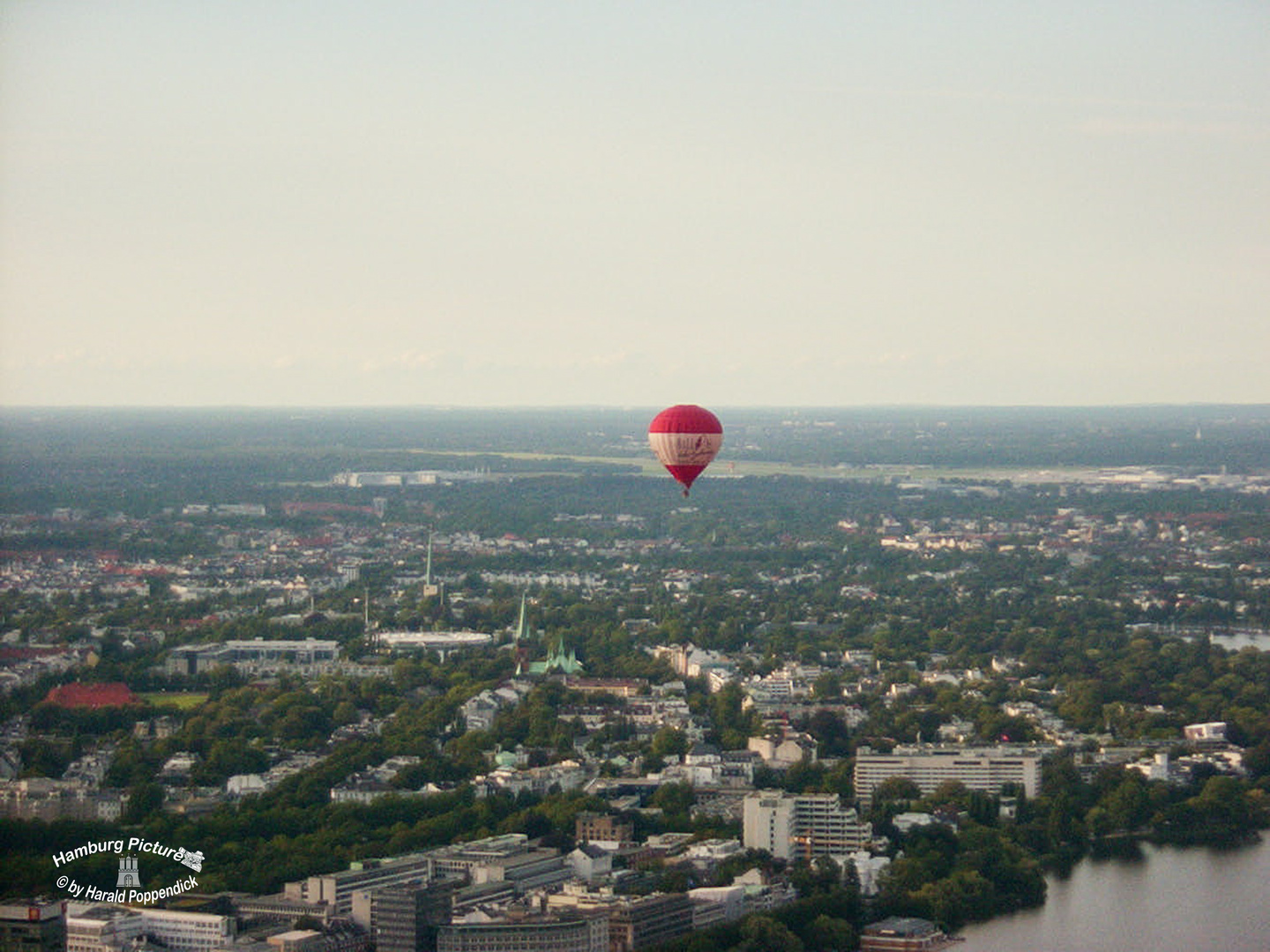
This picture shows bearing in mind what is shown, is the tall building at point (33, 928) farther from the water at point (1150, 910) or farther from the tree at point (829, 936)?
the water at point (1150, 910)

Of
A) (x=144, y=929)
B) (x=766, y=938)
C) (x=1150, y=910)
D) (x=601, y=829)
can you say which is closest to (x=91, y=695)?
(x=601, y=829)

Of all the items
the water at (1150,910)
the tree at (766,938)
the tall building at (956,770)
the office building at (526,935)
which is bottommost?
the water at (1150,910)

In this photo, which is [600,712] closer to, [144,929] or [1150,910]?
[1150,910]

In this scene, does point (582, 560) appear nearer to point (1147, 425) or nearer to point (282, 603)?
point (282, 603)

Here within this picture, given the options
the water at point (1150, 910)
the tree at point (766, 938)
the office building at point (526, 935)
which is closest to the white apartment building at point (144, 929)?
the office building at point (526, 935)

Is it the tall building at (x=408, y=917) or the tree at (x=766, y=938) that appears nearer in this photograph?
the tall building at (x=408, y=917)

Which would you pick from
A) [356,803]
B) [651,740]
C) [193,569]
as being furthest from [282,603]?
[356,803]

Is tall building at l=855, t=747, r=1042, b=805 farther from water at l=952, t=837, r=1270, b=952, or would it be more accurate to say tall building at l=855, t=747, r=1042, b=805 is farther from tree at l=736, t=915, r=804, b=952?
tree at l=736, t=915, r=804, b=952
